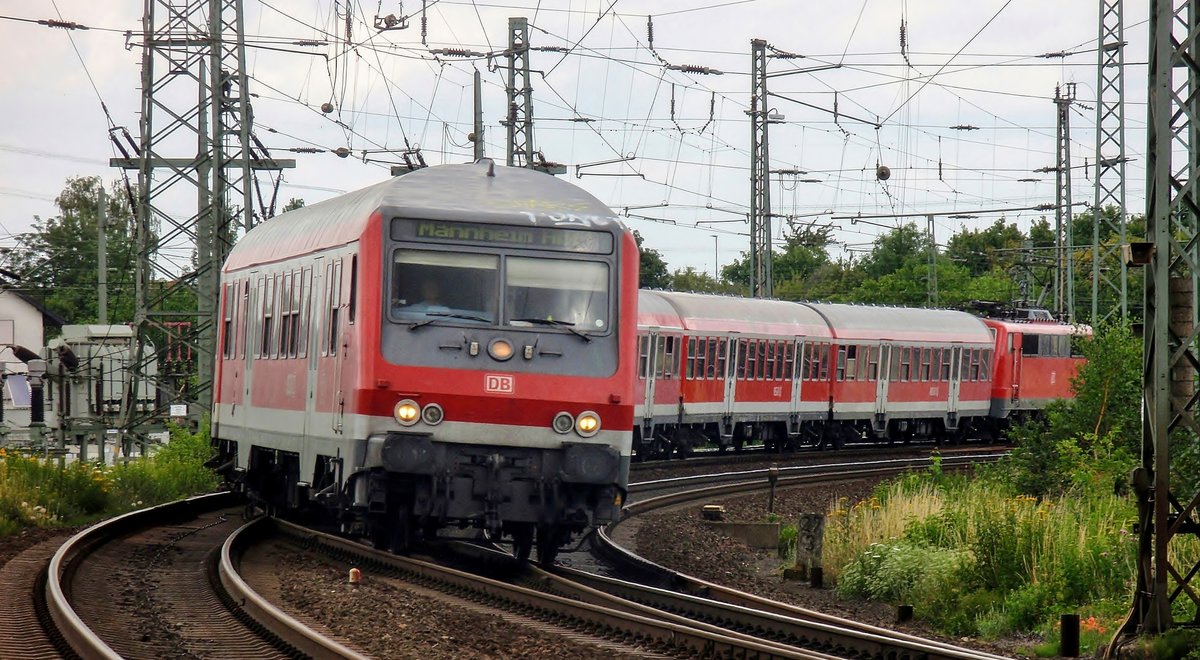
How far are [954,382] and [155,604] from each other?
3240 cm

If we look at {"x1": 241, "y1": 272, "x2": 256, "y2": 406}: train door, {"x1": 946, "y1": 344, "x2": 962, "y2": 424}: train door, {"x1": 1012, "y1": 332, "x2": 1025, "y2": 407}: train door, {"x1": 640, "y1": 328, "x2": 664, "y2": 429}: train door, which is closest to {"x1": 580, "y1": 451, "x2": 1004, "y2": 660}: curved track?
{"x1": 241, "y1": 272, "x2": 256, "y2": 406}: train door

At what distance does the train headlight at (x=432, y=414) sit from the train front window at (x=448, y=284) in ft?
2.48

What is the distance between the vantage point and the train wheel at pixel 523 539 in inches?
563

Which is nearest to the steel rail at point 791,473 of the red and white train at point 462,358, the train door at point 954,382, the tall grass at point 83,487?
the train door at point 954,382

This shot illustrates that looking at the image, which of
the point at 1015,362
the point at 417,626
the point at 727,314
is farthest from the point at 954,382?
the point at 417,626

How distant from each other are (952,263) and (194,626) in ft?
261

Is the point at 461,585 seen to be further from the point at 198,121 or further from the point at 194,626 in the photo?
the point at 198,121

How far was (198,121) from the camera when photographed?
2988 cm

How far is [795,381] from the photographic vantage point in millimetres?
36719

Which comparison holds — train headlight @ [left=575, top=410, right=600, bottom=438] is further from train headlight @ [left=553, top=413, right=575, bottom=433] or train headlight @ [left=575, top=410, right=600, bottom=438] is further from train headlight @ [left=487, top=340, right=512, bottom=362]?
train headlight @ [left=487, top=340, right=512, bottom=362]

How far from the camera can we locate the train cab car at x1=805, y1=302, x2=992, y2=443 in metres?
38.7

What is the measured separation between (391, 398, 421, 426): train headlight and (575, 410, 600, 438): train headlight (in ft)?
4.35

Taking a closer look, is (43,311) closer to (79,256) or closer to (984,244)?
(79,256)

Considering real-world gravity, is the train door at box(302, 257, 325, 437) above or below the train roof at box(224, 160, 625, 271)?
below
